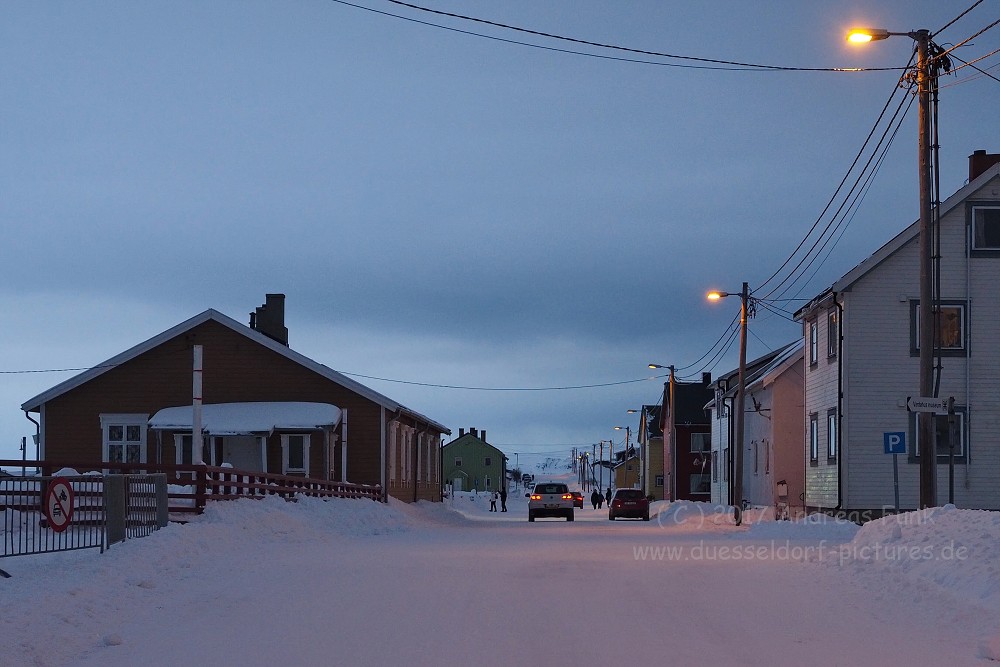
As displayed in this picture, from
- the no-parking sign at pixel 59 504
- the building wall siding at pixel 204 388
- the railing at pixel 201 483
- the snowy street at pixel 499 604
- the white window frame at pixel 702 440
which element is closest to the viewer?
the snowy street at pixel 499 604

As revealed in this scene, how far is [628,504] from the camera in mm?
57219

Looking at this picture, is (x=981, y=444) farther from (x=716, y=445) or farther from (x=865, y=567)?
(x=716, y=445)

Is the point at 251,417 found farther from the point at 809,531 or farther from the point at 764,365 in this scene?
the point at 764,365

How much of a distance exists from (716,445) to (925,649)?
56695mm

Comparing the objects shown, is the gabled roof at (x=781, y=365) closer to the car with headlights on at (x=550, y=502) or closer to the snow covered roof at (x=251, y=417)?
the car with headlights on at (x=550, y=502)

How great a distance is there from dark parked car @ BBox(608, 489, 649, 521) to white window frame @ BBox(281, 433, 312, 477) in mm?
19709

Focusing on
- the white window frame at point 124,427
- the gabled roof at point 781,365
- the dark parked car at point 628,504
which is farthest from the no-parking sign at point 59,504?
the dark parked car at point 628,504

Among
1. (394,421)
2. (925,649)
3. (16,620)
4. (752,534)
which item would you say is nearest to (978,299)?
(752,534)

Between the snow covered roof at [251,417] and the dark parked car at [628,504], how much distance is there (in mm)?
19616

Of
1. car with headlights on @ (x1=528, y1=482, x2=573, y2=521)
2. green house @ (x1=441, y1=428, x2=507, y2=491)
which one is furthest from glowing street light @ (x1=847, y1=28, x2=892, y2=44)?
green house @ (x1=441, y1=428, x2=507, y2=491)

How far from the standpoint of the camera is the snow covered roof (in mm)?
40062

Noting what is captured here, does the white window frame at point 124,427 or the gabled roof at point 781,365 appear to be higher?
the gabled roof at point 781,365

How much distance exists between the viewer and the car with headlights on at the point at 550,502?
54.3m

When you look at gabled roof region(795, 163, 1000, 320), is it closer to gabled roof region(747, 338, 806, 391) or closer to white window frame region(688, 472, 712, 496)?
gabled roof region(747, 338, 806, 391)
